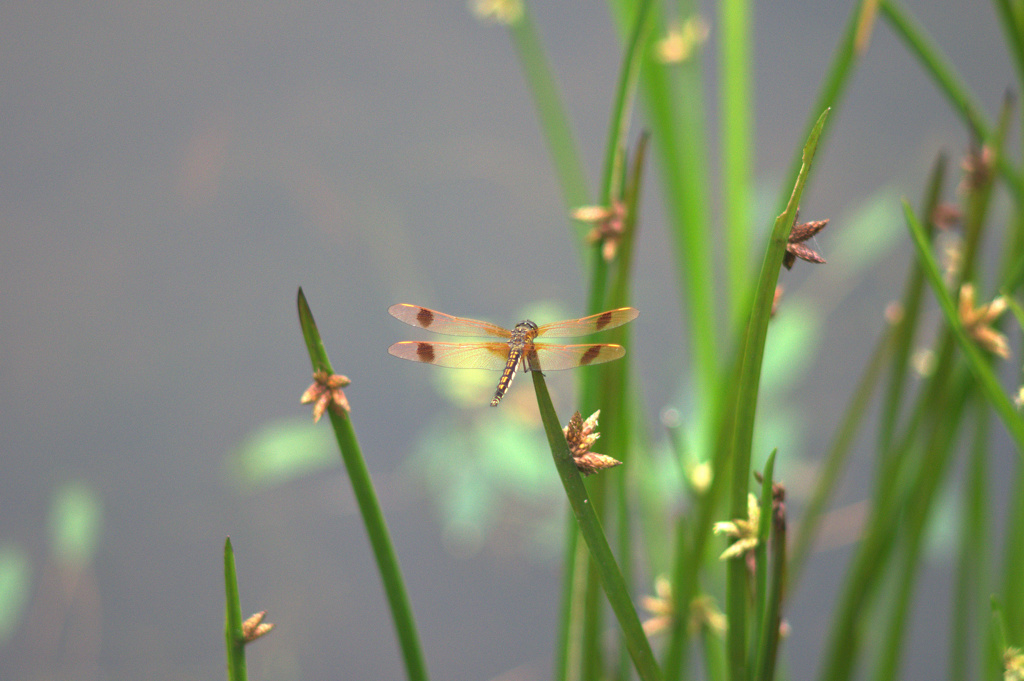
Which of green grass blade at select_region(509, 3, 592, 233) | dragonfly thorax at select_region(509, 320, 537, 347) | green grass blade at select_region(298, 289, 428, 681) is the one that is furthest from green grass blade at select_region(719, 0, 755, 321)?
green grass blade at select_region(298, 289, 428, 681)

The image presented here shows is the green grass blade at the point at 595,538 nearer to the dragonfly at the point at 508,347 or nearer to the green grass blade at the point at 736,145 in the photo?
the dragonfly at the point at 508,347

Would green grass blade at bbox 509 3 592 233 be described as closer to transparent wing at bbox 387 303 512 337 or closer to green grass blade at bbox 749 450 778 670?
transparent wing at bbox 387 303 512 337

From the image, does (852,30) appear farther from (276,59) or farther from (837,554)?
(837,554)

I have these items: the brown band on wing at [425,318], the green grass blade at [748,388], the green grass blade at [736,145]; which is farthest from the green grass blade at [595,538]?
the green grass blade at [736,145]

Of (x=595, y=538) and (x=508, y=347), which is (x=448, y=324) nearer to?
(x=508, y=347)

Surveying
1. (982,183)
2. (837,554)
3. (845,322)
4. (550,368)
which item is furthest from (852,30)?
(837,554)

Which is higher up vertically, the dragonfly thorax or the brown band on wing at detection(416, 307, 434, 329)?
the brown band on wing at detection(416, 307, 434, 329)
